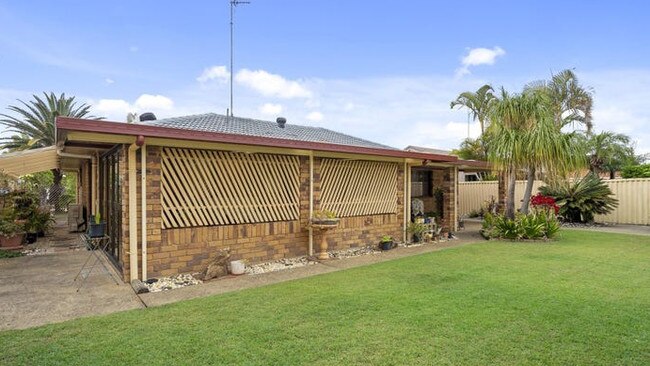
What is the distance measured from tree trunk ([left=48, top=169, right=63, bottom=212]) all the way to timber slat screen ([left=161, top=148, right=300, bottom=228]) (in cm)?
1610

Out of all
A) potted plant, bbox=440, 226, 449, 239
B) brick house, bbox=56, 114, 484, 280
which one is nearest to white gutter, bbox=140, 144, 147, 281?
brick house, bbox=56, 114, 484, 280

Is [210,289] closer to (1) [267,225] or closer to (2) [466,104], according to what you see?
(1) [267,225]

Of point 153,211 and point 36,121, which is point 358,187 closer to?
point 153,211

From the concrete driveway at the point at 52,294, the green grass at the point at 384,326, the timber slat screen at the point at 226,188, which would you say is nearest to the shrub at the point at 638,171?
the green grass at the point at 384,326

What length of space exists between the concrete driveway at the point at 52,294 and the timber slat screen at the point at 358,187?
4393 millimetres

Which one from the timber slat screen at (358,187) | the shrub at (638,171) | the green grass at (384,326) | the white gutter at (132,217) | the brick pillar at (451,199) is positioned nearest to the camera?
the green grass at (384,326)

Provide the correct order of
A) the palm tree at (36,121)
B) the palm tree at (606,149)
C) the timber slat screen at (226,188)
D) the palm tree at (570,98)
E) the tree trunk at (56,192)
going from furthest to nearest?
the palm tree at (570,98) → the tree trunk at (56,192) → the palm tree at (606,149) → the palm tree at (36,121) → the timber slat screen at (226,188)

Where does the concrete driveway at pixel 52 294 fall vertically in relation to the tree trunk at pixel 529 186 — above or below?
below

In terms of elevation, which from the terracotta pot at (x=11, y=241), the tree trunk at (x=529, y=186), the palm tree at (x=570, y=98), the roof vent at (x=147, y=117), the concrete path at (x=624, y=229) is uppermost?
the palm tree at (x=570, y=98)

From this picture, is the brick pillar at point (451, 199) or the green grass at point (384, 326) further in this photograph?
the brick pillar at point (451, 199)

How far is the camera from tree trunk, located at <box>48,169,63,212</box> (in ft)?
63.3

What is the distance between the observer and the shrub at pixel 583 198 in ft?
43.9

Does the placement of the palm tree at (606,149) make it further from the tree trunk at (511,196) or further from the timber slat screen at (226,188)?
the timber slat screen at (226,188)

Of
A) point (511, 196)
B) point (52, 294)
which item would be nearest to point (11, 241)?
point (52, 294)
